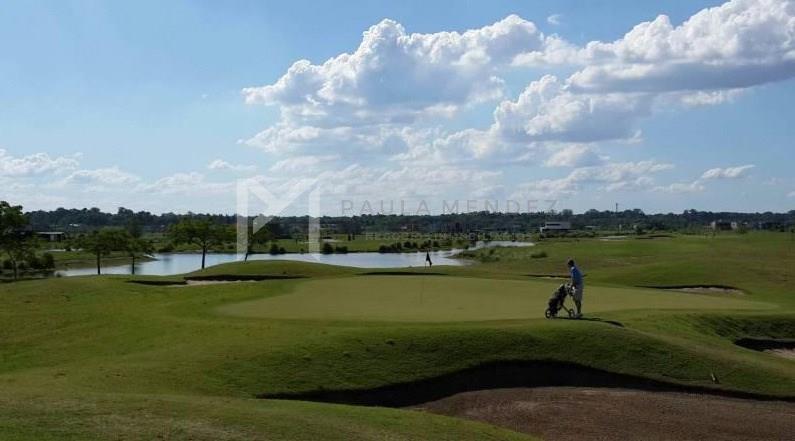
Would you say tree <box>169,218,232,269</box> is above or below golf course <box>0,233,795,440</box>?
above

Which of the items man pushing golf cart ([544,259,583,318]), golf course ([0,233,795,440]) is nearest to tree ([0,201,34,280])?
golf course ([0,233,795,440])

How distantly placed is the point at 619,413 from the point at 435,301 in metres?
12.6

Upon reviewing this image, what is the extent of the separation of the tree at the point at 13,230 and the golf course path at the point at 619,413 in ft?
175

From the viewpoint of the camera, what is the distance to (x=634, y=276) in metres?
47.5

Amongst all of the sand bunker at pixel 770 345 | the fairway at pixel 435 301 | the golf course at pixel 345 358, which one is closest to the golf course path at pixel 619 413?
the golf course at pixel 345 358

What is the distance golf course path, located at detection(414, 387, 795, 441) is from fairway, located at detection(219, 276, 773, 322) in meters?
5.45

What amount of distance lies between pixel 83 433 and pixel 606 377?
13266mm

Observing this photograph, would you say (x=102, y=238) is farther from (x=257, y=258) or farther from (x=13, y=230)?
(x=257, y=258)

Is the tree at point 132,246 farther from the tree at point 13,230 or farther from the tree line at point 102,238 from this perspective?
the tree at point 13,230

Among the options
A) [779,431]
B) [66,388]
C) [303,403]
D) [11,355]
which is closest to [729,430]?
[779,431]

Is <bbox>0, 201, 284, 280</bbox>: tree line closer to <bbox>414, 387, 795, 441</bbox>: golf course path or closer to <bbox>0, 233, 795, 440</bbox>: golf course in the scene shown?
<bbox>0, 233, 795, 440</bbox>: golf course

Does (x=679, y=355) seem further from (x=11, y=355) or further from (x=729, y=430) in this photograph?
(x=11, y=355)

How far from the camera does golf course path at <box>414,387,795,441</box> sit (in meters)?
15.4

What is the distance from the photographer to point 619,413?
16.5 meters
